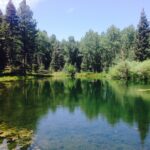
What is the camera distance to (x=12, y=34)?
82.2 m

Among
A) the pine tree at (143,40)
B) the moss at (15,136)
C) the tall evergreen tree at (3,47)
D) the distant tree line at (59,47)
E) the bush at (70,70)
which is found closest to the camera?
the moss at (15,136)

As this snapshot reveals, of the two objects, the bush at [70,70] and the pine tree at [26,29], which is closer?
the pine tree at [26,29]

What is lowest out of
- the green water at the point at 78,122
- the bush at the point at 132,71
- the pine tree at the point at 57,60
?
the green water at the point at 78,122

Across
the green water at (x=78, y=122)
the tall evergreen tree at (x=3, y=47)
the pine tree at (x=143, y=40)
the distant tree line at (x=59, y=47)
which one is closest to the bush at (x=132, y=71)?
the distant tree line at (x=59, y=47)

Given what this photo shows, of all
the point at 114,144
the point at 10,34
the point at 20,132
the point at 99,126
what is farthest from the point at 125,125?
the point at 10,34

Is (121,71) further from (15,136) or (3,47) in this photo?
(15,136)

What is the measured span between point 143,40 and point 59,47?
144 ft

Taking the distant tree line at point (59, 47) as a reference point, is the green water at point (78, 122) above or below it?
below

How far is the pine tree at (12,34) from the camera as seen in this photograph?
76.9 meters

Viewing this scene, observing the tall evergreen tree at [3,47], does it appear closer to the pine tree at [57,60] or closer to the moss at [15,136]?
the pine tree at [57,60]

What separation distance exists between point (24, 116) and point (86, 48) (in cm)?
9944

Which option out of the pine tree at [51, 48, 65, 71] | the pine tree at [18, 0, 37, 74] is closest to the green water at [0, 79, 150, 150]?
the pine tree at [18, 0, 37, 74]

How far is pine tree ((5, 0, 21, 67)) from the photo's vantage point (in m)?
76.9

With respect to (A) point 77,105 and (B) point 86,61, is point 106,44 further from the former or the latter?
(A) point 77,105
